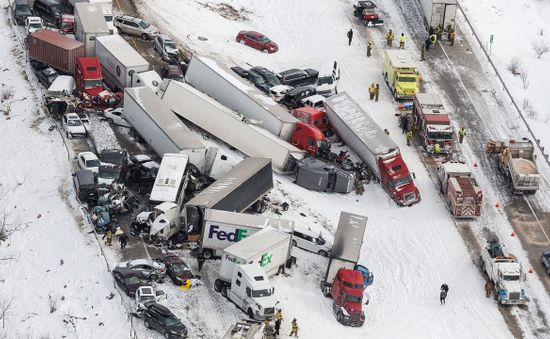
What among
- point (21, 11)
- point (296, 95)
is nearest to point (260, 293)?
point (296, 95)

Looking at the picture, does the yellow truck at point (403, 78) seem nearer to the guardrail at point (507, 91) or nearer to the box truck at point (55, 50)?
the guardrail at point (507, 91)

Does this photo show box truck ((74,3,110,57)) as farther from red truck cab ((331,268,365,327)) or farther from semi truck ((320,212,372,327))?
red truck cab ((331,268,365,327))

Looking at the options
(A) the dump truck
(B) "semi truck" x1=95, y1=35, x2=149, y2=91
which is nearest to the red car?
(B) "semi truck" x1=95, y1=35, x2=149, y2=91

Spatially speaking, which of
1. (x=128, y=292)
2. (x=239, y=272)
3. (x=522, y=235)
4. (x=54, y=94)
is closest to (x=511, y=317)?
(x=522, y=235)

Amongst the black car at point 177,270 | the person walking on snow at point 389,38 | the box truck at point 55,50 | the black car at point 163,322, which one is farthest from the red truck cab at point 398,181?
the box truck at point 55,50

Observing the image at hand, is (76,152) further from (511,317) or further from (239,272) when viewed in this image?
(511,317)
